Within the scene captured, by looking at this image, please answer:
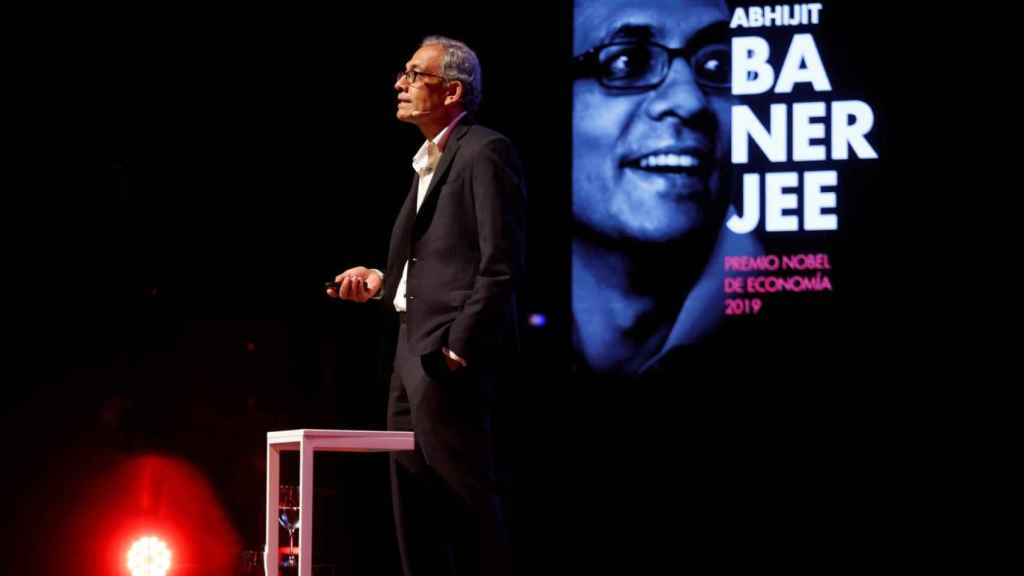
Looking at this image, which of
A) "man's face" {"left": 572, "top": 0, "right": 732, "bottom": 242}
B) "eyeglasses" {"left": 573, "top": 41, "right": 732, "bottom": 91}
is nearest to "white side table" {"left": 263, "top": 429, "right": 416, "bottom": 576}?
"man's face" {"left": 572, "top": 0, "right": 732, "bottom": 242}

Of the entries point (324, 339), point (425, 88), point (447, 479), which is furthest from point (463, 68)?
point (324, 339)

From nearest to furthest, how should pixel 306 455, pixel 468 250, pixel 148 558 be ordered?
pixel 306 455 → pixel 468 250 → pixel 148 558

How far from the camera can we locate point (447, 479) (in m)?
2.83

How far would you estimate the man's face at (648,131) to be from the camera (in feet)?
16.0

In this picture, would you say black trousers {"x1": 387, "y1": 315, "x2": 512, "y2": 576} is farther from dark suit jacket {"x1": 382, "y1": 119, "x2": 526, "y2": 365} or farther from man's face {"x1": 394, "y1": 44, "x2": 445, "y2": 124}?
man's face {"x1": 394, "y1": 44, "x2": 445, "y2": 124}

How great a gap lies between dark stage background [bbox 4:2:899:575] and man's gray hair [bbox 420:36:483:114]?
68.7 inches

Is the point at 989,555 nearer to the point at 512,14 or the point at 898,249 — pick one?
the point at 898,249

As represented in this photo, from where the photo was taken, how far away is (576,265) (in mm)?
4980

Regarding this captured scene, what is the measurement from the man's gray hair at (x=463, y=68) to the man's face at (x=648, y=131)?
6.26ft

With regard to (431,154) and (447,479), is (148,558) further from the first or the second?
(431,154)

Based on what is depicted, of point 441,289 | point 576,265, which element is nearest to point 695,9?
Answer: point 576,265

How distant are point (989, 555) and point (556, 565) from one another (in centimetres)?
153

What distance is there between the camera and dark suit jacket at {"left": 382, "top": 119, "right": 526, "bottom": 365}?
2793mm

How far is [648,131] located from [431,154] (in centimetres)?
201
